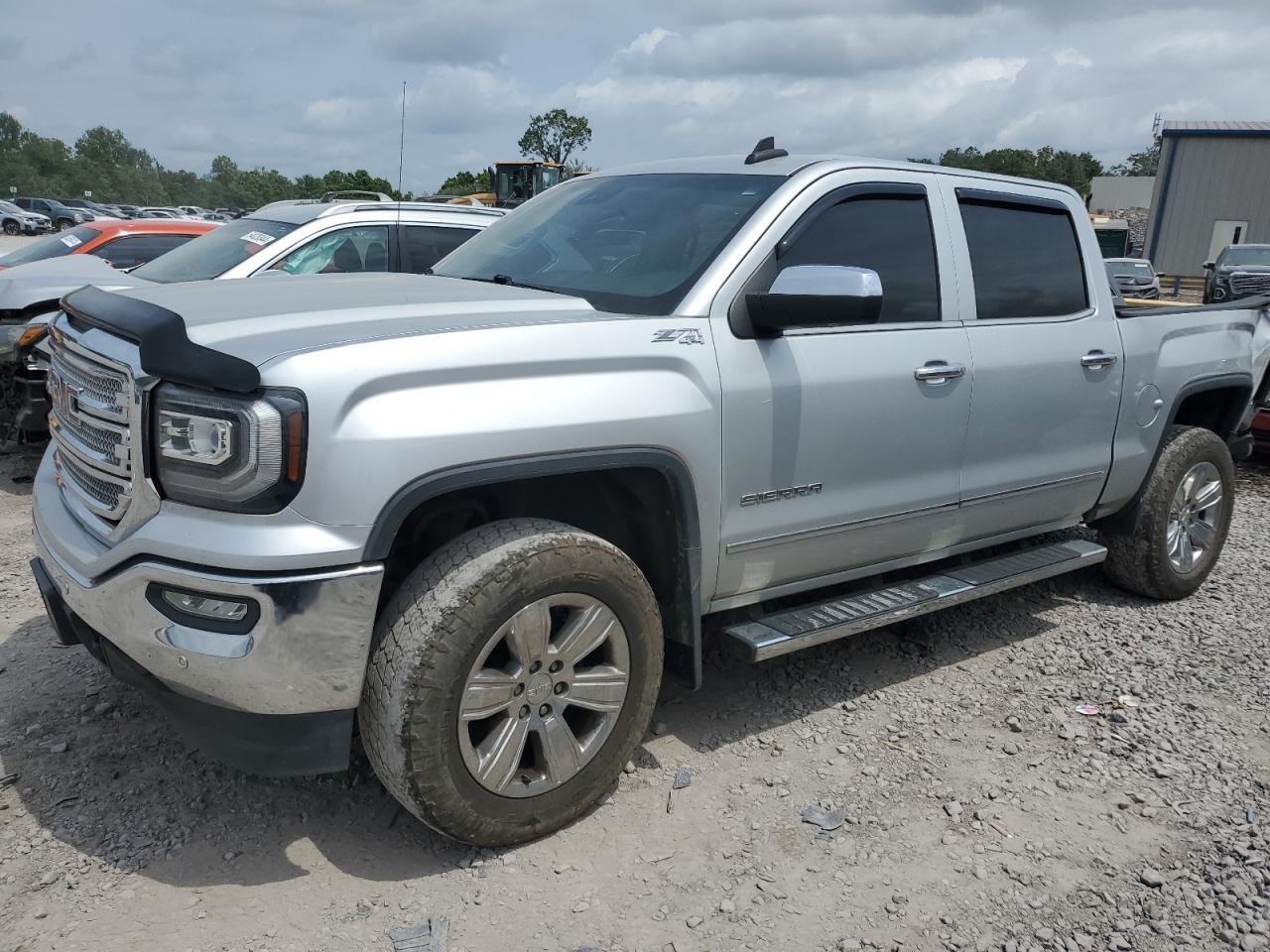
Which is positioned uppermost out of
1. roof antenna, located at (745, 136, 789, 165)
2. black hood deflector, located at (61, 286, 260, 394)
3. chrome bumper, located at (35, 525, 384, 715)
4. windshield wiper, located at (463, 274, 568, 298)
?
roof antenna, located at (745, 136, 789, 165)

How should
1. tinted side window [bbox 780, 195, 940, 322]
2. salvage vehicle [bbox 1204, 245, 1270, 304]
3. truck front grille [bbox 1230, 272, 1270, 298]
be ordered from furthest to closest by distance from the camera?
salvage vehicle [bbox 1204, 245, 1270, 304], truck front grille [bbox 1230, 272, 1270, 298], tinted side window [bbox 780, 195, 940, 322]

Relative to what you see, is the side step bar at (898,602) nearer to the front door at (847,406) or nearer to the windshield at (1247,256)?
the front door at (847,406)

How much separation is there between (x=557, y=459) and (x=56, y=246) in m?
7.64

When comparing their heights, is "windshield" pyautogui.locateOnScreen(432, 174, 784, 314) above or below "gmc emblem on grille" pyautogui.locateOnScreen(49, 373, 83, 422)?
above

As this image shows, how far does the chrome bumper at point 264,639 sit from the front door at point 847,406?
1.21 meters

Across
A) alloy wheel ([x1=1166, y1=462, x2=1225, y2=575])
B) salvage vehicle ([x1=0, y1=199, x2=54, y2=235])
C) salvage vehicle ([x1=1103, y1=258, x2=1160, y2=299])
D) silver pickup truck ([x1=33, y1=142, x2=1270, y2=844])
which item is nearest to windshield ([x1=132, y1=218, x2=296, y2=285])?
silver pickup truck ([x1=33, y1=142, x2=1270, y2=844])

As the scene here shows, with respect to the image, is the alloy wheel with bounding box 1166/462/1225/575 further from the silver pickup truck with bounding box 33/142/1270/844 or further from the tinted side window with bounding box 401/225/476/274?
the tinted side window with bounding box 401/225/476/274

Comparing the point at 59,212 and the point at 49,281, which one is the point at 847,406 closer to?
the point at 49,281

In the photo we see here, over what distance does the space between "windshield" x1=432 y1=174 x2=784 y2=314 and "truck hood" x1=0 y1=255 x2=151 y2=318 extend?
12.4 ft

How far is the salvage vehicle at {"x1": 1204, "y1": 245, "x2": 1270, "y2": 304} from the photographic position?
20047mm

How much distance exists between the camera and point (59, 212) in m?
51.8

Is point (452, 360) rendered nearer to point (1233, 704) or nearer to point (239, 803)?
point (239, 803)

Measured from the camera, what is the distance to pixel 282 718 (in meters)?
2.47

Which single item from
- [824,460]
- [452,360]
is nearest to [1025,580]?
[824,460]
